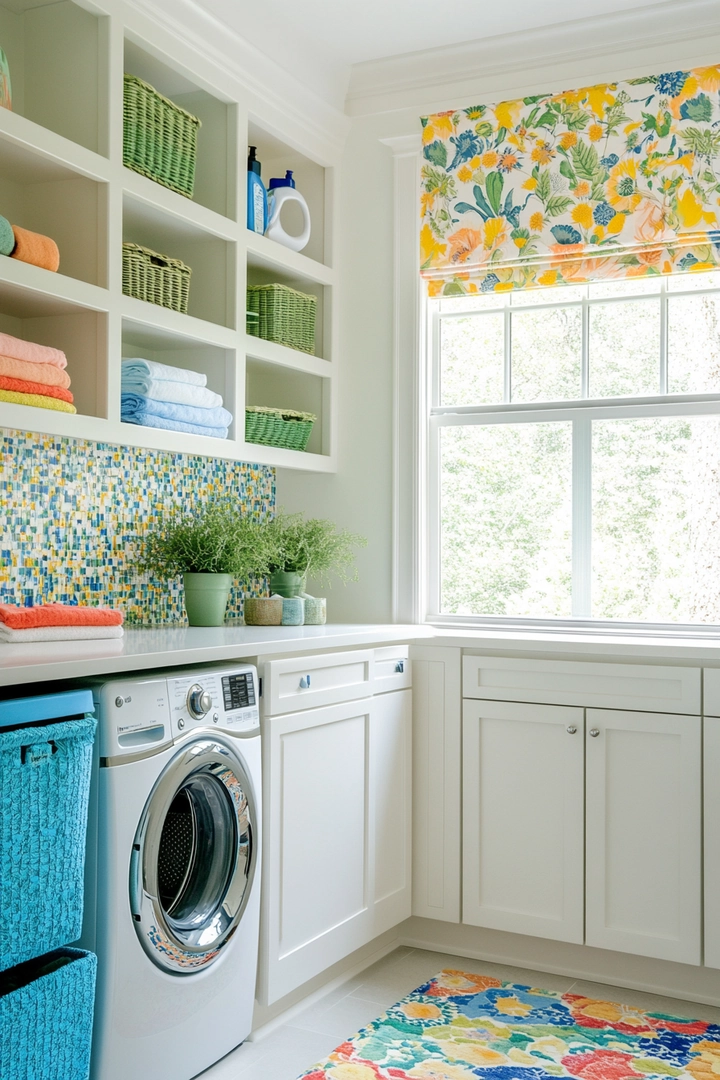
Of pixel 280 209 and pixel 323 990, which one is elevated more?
pixel 280 209

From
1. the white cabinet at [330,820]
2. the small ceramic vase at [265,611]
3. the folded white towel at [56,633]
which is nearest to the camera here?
the folded white towel at [56,633]

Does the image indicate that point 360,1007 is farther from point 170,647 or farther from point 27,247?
point 27,247

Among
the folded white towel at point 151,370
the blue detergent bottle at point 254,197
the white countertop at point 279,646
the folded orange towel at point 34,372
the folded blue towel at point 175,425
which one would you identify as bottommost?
the white countertop at point 279,646

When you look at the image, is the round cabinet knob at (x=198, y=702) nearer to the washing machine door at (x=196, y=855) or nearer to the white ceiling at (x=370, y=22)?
the washing machine door at (x=196, y=855)

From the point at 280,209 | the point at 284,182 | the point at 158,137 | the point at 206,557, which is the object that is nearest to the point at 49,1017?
the point at 206,557

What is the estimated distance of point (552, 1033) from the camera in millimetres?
2549

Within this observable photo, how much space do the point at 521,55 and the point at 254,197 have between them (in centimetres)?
100

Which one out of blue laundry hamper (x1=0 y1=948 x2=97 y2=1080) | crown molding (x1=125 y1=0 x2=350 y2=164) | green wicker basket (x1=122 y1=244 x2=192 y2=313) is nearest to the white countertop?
blue laundry hamper (x1=0 y1=948 x2=97 y2=1080)

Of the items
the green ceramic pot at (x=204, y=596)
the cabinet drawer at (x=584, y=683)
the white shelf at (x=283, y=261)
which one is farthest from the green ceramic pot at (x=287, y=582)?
the white shelf at (x=283, y=261)

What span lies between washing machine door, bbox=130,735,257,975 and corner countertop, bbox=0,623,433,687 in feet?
0.67

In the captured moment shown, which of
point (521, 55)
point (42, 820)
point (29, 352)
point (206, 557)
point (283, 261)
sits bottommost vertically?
point (42, 820)

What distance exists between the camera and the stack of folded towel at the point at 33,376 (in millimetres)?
2232

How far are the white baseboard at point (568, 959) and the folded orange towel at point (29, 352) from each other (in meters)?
2.02

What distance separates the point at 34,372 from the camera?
7.56ft
